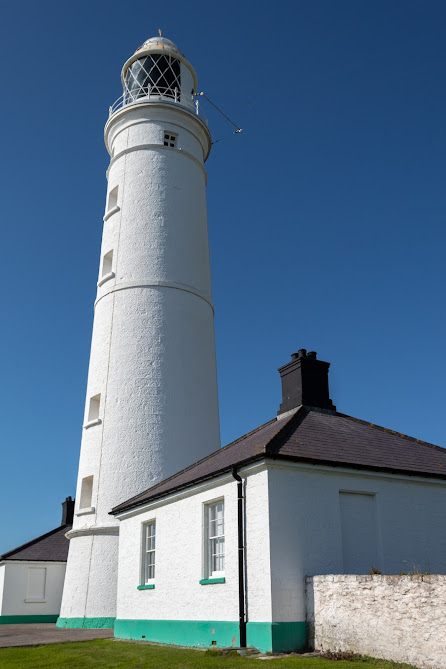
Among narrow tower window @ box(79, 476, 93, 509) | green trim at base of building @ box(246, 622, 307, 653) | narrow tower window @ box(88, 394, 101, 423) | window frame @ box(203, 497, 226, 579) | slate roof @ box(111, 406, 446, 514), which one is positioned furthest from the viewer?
narrow tower window @ box(88, 394, 101, 423)

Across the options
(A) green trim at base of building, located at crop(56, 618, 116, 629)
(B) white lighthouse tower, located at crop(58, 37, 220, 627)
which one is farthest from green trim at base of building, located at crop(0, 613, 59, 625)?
(A) green trim at base of building, located at crop(56, 618, 116, 629)

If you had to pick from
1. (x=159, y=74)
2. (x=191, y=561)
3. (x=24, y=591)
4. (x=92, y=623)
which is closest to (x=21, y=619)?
(x=24, y=591)

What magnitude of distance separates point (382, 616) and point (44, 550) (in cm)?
2091

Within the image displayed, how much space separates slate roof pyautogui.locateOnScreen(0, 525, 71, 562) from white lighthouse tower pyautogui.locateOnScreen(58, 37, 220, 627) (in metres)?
7.29

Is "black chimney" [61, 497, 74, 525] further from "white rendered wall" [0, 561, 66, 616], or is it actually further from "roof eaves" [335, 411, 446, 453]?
"roof eaves" [335, 411, 446, 453]

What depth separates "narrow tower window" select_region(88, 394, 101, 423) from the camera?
2089 cm

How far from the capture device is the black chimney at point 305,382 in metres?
14.7

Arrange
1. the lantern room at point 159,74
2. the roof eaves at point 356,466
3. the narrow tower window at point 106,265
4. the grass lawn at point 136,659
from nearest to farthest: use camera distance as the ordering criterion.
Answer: the grass lawn at point 136,659 → the roof eaves at point 356,466 → the narrow tower window at point 106,265 → the lantern room at point 159,74

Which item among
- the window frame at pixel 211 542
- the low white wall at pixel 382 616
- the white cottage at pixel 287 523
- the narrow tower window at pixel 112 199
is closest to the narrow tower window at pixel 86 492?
the white cottage at pixel 287 523

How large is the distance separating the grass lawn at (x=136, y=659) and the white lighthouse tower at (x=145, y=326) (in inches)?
200

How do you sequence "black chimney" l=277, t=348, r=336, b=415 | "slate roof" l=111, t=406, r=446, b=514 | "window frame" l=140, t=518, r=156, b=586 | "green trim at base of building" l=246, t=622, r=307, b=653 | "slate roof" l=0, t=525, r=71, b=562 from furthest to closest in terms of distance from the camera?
1. "slate roof" l=0, t=525, r=71, b=562
2. "window frame" l=140, t=518, r=156, b=586
3. "black chimney" l=277, t=348, r=336, b=415
4. "slate roof" l=111, t=406, r=446, b=514
5. "green trim at base of building" l=246, t=622, r=307, b=653


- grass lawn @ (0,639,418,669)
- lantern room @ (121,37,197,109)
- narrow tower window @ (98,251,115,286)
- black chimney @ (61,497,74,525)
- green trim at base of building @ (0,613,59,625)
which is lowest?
grass lawn @ (0,639,418,669)

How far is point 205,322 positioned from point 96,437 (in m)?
5.32

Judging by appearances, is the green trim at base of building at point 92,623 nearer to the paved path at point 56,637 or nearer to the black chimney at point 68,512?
the paved path at point 56,637
